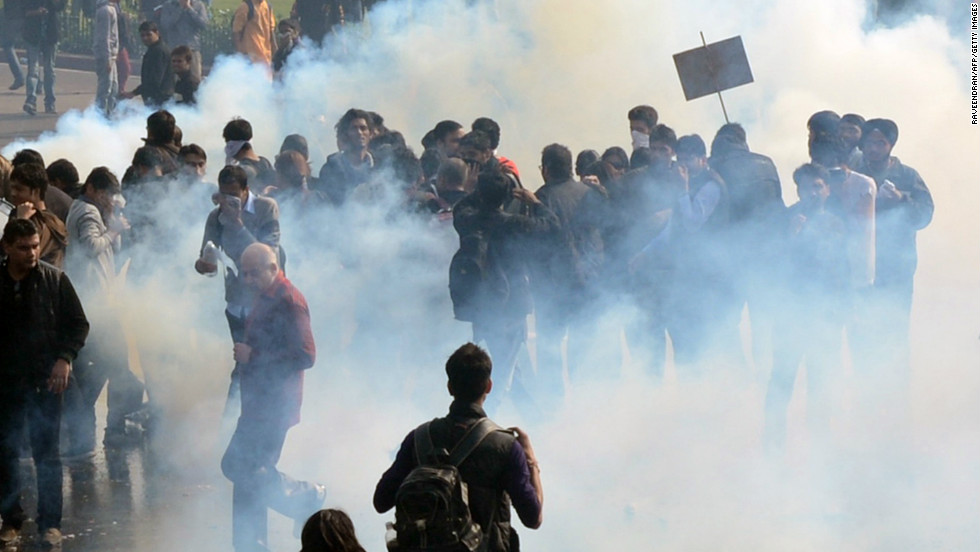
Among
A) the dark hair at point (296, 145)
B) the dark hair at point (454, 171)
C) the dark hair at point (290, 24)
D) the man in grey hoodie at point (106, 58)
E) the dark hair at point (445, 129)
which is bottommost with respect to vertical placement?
the dark hair at point (454, 171)

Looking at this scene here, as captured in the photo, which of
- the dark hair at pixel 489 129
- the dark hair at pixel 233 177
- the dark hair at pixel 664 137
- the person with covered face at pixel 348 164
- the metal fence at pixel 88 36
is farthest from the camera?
the metal fence at pixel 88 36

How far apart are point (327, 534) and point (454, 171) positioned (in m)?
5.38

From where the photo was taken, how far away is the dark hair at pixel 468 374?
5.27 metres

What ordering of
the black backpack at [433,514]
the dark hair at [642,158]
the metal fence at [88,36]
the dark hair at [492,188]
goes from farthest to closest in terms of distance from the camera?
the metal fence at [88,36]
the dark hair at [642,158]
the dark hair at [492,188]
the black backpack at [433,514]

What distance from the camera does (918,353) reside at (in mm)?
10609

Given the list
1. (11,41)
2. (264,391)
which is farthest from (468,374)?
(11,41)

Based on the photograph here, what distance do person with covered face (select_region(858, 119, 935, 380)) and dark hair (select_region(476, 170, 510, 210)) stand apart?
2373mm

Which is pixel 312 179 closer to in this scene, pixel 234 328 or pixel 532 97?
pixel 234 328

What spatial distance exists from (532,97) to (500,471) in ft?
32.0

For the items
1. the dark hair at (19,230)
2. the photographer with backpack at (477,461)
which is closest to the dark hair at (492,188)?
the dark hair at (19,230)

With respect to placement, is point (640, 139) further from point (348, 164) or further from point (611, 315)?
point (348, 164)

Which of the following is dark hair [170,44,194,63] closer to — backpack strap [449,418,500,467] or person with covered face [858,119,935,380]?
person with covered face [858,119,935,380]

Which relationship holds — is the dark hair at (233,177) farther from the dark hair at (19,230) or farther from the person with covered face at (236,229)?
the dark hair at (19,230)

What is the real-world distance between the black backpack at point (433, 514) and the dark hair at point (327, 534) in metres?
0.41
